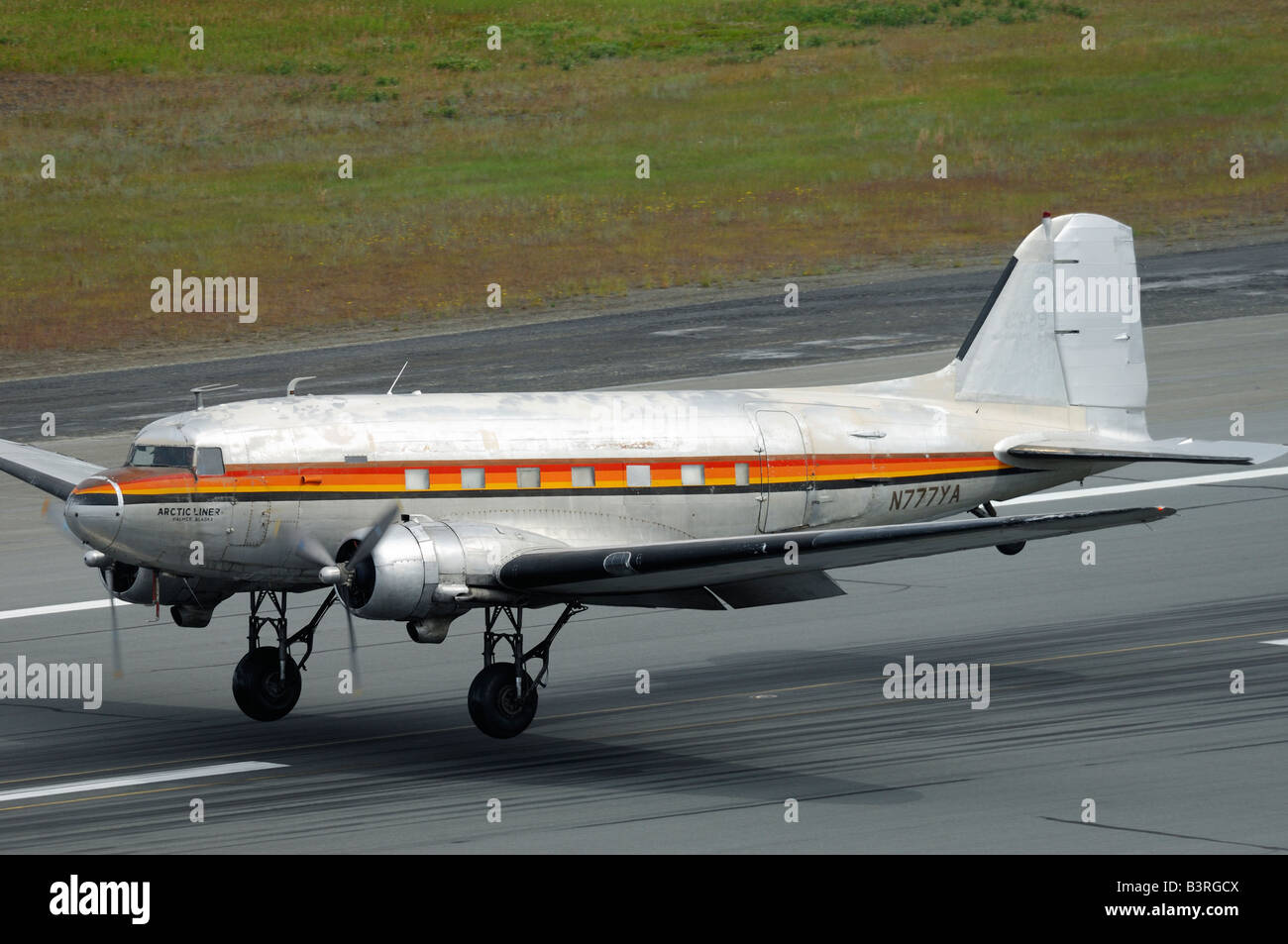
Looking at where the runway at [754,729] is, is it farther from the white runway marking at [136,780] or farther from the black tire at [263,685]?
the black tire at [263,685]

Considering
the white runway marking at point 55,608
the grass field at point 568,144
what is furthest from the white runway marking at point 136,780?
the grass field at point 568,144

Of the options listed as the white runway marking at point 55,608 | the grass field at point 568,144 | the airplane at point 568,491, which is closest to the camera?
the airplane at point 568,491

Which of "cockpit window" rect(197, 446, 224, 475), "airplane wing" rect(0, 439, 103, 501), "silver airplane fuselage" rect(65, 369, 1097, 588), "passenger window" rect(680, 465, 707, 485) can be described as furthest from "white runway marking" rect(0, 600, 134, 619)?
"passenger window" rect(680, 465, 707, 485)

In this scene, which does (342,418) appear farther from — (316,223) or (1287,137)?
(1287,137)

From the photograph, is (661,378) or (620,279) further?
(620,279)

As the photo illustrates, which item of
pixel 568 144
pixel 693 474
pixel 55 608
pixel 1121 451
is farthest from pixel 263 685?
pixel 568 144

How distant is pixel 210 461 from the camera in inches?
901

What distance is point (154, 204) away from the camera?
277 ft

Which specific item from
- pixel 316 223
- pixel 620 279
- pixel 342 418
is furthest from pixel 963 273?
pixel 342 418

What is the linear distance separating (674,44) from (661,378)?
6233 cm

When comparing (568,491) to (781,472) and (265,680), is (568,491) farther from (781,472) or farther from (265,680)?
(265,680)

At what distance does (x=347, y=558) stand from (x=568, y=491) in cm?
288

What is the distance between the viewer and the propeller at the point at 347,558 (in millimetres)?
22109

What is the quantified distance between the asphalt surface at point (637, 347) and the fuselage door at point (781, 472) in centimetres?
2690
